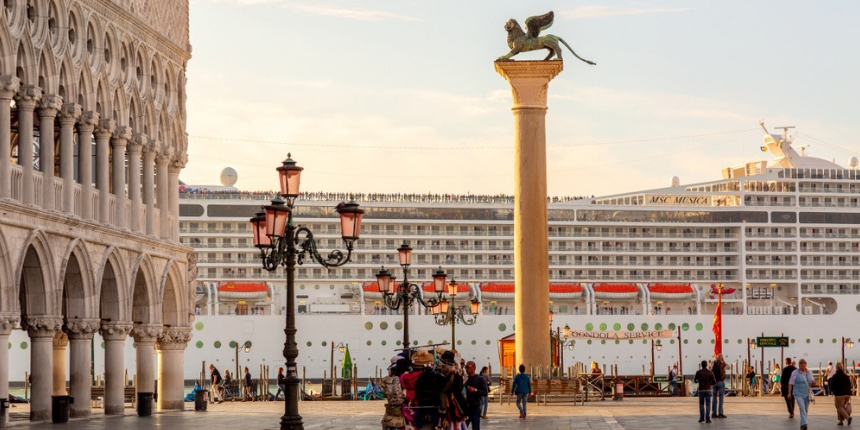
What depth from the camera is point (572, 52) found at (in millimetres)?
37344

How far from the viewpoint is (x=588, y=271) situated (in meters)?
87.6

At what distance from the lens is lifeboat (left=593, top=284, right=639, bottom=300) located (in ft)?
279

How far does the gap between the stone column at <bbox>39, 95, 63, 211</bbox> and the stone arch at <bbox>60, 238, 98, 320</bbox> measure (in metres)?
1.35

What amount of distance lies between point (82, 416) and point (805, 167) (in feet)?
244

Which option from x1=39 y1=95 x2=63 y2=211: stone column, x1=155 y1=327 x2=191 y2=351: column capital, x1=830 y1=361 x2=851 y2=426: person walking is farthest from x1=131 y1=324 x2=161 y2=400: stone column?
x1=830 y1=361 x2=851 y2=426: person walking

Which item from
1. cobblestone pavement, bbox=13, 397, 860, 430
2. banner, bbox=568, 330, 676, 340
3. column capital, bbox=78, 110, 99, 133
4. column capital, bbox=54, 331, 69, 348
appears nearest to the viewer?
cobblestone pavement, bbox=13, 397, 860, 430

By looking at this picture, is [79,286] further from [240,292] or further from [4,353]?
[240,292]

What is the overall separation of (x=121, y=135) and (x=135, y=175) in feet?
4.82

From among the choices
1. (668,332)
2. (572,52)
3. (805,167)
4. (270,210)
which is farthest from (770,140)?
(270,210)

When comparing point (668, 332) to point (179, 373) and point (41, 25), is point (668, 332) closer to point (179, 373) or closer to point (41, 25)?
point (179, 373)

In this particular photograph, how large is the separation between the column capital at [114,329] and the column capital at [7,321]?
5.45m

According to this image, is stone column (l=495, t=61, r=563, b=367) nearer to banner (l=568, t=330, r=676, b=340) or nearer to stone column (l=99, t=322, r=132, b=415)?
stone column (l=99, t=322, r=132, b=415)

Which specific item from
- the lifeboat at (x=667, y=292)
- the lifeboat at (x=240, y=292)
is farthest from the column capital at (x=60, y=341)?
the lifeboat at (x=667, y=292)

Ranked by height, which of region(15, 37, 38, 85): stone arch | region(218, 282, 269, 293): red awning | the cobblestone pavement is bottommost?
the cobblestone pavement
